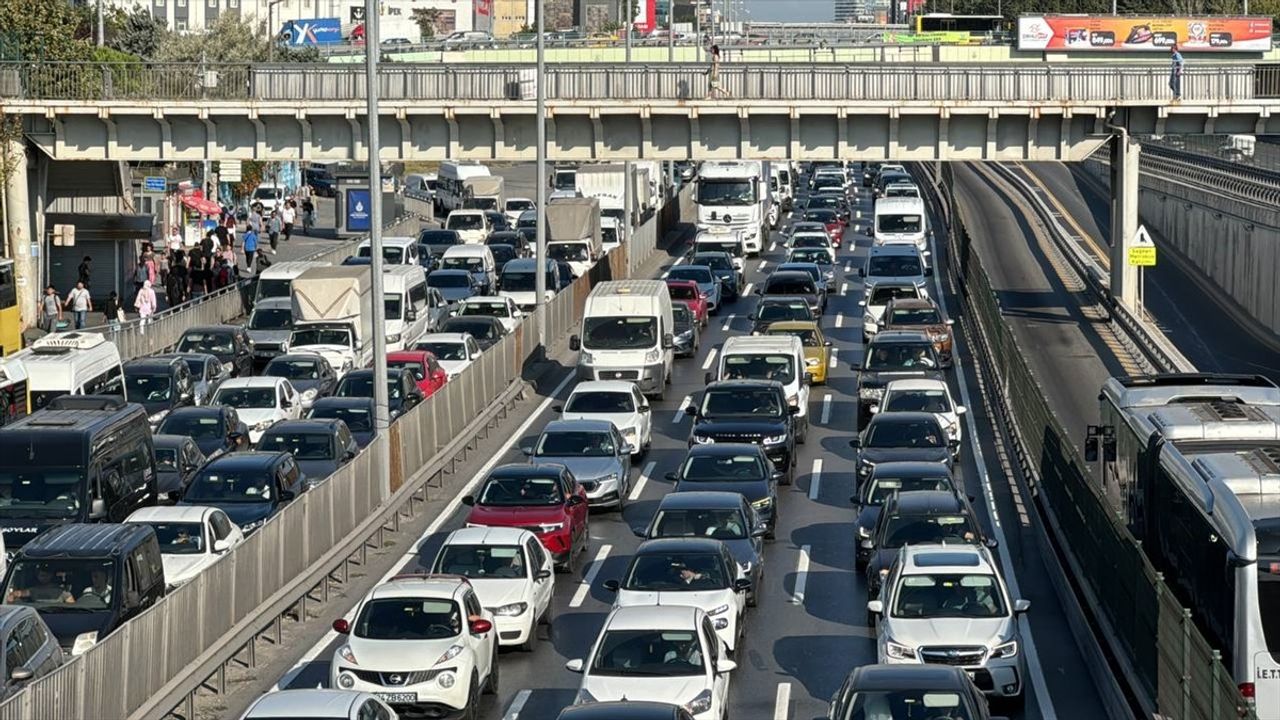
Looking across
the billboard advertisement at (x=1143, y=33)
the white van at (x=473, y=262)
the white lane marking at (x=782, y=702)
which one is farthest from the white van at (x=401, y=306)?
the billboard advertisement at (x=1143, y=33)

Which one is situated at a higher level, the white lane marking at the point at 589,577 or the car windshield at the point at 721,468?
the car windshield at the point at 721,468

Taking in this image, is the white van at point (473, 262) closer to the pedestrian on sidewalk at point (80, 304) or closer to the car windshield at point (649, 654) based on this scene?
the pedestrian on sidewalk at point (80, 304)

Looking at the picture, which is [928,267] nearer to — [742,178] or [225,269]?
[742,178]

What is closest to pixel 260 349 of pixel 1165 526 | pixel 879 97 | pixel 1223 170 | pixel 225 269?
pixel 225 269

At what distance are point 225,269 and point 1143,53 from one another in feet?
198

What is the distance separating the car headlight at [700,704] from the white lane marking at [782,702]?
2.12 meters

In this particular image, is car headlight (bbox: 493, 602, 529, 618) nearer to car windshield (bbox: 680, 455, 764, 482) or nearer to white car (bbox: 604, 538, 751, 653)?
white car (bbox: 604, 538, 751, 653)

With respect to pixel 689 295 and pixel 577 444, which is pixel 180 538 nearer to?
pixel 577 444

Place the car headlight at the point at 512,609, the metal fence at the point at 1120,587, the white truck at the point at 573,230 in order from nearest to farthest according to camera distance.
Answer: the metal fence at the point at 1120,587 < the car headlight at the point at 512,609 < the white truck at the point at 573,230

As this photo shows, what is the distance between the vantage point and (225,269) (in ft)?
191

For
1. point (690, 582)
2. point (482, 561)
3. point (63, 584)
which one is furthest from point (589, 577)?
point (63, 584)

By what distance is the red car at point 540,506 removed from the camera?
1081 inches

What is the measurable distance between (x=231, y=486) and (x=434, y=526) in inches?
159

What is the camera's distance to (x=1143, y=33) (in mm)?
103625
